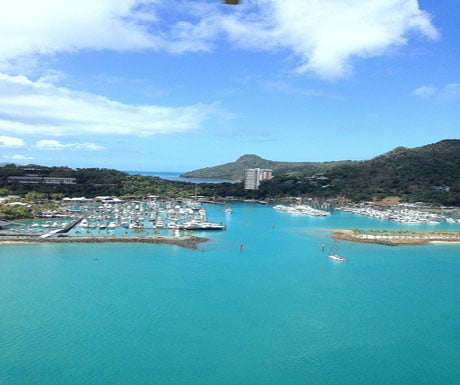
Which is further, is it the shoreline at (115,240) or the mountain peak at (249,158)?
the mountain peak at (249,158)

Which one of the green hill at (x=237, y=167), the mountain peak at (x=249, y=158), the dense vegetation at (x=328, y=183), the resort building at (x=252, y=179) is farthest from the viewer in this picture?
the mountain peak at (x=249, y=158)

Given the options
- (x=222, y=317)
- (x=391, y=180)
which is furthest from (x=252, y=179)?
(x=222, y=317)

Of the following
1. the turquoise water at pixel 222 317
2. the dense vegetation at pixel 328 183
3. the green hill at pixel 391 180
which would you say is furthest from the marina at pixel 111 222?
the green hill at pixel 391 180

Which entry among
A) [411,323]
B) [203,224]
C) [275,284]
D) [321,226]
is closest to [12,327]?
[275,284]

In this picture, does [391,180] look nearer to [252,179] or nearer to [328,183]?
[328,183]

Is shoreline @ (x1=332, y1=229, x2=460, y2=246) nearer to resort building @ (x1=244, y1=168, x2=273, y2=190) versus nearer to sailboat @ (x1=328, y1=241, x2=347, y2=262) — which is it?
sailboat @ (x1=328, y1=241, x2=347, y2=262)

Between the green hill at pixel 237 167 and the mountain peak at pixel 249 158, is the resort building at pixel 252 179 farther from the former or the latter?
the mountain peak at pixel 249 158

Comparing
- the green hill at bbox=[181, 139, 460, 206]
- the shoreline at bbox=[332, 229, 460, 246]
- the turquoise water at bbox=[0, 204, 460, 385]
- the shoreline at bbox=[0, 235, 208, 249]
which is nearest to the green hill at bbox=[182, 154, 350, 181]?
the green hill at bbox=[181, 139, 460, 206]
